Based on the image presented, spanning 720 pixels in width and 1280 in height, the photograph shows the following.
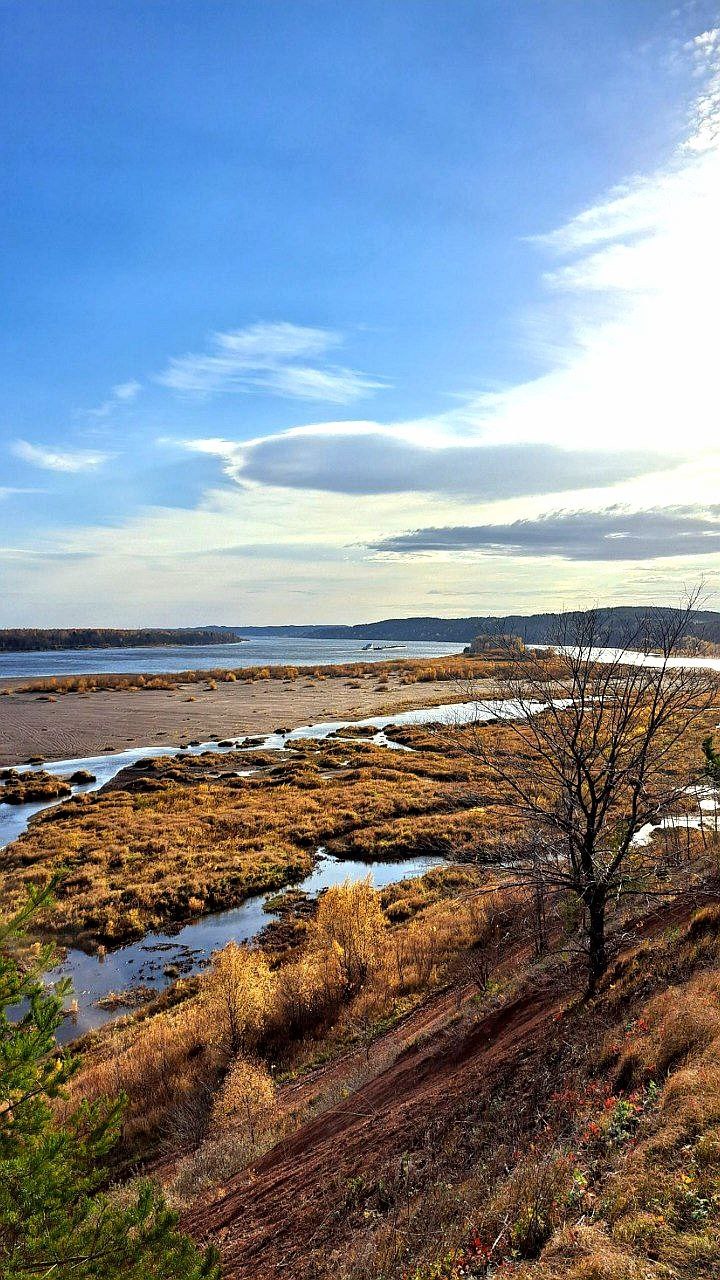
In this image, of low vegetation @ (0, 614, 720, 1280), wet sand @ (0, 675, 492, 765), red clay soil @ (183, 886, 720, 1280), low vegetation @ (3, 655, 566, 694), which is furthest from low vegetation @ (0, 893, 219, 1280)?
low vegetation @ (3, 655, 566, 694)

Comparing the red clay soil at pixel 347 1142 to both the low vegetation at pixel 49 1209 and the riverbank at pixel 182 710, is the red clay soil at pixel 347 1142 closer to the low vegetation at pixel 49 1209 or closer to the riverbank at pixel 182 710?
the low vegetation at pixel 49 1209

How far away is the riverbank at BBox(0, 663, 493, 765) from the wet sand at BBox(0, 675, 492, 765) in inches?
3.6

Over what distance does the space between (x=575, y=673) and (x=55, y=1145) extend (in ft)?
28.2

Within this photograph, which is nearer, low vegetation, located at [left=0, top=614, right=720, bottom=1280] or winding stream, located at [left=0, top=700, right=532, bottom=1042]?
low vegetation, located at [left=0, top=614, right=720, bottom=1280]

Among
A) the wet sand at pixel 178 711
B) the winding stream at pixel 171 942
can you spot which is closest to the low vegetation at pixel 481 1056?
the winding stream at pixel 171 942

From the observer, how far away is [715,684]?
10.4m

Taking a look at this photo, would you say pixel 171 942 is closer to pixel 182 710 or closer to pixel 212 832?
pixel 212 832

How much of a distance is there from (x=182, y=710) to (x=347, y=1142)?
7208 centimetres

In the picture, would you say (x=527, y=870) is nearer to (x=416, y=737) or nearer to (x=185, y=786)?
(x=185, y=786)

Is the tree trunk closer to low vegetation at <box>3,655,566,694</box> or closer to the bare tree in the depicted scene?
the bare tree

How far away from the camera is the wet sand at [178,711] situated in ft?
200


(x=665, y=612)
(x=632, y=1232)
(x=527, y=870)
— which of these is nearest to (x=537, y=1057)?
(x=527, y=870)

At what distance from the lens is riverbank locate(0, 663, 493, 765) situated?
200 feet

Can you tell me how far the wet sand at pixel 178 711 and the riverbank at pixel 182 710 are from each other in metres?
0.09
